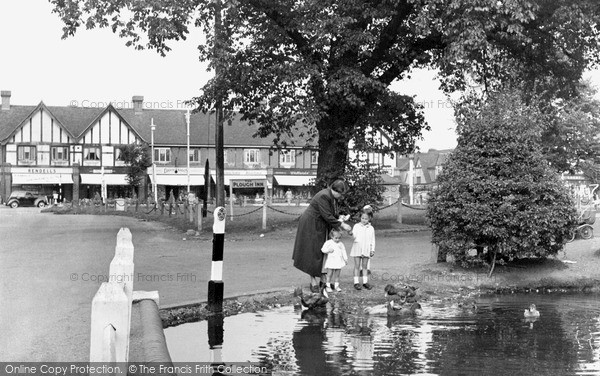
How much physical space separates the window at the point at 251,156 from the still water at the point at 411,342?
69.7m

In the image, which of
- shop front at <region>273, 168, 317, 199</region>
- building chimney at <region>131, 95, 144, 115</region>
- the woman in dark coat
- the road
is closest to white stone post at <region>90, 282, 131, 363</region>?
the road

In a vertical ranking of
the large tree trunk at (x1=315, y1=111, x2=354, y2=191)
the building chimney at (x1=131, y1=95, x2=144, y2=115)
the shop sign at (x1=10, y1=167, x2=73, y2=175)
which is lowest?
the shop sign at (x1=10, y1=167, x2=73, y2=175)

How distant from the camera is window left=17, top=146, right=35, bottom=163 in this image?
2916 inches

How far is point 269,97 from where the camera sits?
80.5 ft

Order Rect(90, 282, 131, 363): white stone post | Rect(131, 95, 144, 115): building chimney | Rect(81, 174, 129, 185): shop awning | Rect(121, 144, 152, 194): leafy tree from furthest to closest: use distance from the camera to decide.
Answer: Rect(131, 95, 144, 115): building chimney → Rect(81, 174, 129, 185): shop awning → Rect(121, 144, 152, 194): leafy tree → Rect(90, 282, 131, 363): white stone post

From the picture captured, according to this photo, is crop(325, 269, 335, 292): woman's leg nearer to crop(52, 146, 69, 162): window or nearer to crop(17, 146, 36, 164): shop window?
crop(52, 146, 69, 162): window

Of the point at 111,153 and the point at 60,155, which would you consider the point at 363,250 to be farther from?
the point at 60,155

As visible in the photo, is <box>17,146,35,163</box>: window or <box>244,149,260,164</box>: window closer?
<box>17,146,35,163</box>: window

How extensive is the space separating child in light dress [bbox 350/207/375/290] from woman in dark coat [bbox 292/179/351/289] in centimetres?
67

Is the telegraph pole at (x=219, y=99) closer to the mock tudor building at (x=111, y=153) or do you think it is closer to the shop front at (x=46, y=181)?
the mock tudor building at (x=111, y=153)

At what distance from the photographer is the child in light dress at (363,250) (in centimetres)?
1130

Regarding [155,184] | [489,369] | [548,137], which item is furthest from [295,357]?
[155,184]

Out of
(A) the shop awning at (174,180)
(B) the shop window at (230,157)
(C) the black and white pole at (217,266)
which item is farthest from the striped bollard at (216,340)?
(B) the shop window at (230,157)

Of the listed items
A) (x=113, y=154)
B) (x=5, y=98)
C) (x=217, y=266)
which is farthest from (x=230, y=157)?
(x=217, y=266)
